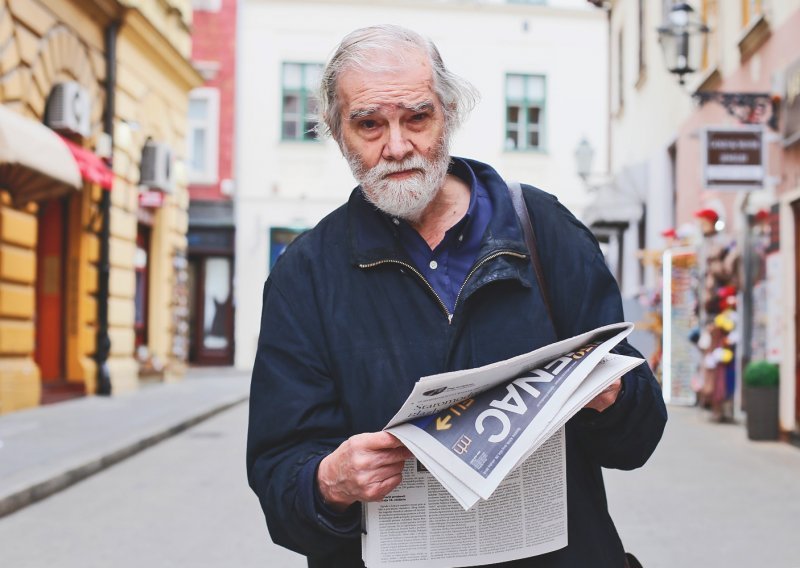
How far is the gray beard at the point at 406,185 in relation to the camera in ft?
6.86

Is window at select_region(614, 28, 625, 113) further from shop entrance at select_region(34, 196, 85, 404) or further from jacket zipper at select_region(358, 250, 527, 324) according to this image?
jacket zipper at select_region(358, 250, 527, 324)

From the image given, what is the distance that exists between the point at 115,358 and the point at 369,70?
14.1m

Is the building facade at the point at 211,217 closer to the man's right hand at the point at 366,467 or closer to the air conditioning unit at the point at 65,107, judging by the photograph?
the air conditioning unit at the point at 65,107

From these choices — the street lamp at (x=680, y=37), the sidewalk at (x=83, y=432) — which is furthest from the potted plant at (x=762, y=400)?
the sidewalk at (x=83, y=432)

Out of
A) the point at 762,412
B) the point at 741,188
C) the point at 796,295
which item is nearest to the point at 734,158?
the point at 741,188

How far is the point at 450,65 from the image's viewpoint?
2650 cm

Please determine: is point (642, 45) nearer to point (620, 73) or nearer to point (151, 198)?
point (620, 73)

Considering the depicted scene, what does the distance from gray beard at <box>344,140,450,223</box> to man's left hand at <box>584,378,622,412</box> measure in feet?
1.69

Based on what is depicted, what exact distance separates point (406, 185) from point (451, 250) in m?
0.16

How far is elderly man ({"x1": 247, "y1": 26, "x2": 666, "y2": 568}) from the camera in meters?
1.96

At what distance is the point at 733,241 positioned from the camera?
39.8 feet

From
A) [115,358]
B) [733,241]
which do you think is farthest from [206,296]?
[733,241]

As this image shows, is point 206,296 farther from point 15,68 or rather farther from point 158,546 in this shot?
point 158,546

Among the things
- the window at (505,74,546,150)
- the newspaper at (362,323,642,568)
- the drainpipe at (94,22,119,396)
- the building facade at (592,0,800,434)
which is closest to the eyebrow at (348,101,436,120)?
the newspaper at (362,323,642,568)
